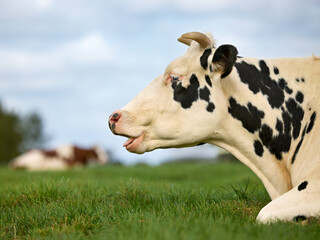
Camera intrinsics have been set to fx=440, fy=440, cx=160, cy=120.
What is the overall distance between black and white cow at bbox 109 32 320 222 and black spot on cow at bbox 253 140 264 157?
0.01m

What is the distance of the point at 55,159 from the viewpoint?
31.2m

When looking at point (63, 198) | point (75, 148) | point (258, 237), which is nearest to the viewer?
point (258, 237)

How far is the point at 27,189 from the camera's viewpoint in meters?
6.85

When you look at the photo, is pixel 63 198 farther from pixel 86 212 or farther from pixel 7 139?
pixel 7 139

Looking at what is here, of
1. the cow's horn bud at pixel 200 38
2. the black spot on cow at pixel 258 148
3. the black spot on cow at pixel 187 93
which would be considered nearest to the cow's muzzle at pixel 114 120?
the black spot on cow at pixel 187 93

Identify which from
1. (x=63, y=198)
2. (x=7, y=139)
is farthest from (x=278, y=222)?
(x=7, y=139)

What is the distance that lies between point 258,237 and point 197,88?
7.16 ft

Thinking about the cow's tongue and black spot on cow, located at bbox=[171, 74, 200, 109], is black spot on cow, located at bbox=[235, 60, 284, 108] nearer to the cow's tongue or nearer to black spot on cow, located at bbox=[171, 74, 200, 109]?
black spot on cow, located at bbox=[171, 74, 200, 109]

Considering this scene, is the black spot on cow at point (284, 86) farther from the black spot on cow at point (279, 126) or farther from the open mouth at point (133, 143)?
the open mouth at point (133, 143)

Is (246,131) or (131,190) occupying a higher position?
(246,131)

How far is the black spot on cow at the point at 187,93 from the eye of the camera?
5.34 metres

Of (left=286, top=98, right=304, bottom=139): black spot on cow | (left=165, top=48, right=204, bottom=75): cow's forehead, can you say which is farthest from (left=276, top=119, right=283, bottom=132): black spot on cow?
(left=165, top=48, right=204, bottom=75): cow's forehead

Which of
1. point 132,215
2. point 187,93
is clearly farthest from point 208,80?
point 132,215

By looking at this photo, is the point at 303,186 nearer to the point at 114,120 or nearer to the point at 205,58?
the point at 205,58
